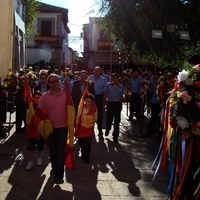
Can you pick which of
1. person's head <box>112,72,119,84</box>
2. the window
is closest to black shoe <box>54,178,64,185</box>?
person's head <box>112,72,119,84</box>

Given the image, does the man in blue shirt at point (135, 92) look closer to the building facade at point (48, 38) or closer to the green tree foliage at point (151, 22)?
the green tree foliage at point (151, 22)

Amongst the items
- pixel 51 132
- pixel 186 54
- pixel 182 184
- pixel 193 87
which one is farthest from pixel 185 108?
pixel 186 54

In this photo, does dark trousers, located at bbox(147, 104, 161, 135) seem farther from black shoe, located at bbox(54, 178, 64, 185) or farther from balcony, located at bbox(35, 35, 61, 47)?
balcony, located at bbox(35, 35, 61, 47)

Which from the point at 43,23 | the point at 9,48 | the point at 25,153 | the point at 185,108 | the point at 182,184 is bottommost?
the point at 25,153

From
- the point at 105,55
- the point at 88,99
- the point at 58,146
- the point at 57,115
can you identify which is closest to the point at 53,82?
the point at 57,115

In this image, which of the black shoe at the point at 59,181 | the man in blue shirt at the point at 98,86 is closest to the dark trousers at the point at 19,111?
the man in blue shirt at the point at 98,86

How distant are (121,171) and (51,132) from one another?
1.58 metres

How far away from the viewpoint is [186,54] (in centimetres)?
1814

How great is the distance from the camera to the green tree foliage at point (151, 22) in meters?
15.2

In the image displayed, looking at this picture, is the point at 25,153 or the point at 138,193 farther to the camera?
the point at 25,153

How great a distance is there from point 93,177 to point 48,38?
3478 cm

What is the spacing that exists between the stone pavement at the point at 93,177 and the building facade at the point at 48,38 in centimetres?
2883

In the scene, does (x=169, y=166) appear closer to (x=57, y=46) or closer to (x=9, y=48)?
(x=9, y=48)

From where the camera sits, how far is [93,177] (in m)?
6.56
